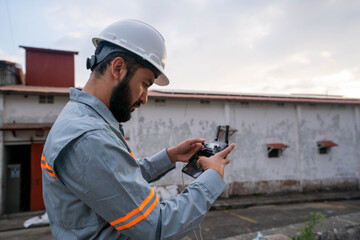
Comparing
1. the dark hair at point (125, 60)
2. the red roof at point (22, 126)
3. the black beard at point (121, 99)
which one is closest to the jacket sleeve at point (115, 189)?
the black beard at point (121, 99)

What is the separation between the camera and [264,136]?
10141mm

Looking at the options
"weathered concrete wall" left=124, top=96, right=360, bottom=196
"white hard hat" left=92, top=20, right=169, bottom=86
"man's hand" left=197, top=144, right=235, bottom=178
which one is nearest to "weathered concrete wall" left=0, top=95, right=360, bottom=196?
"weathered concrete wall" left=124, top=96, right=360, bottom=196

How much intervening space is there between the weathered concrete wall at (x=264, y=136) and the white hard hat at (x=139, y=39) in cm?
706

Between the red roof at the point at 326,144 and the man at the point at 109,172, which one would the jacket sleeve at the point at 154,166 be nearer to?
the man at the point at 109,172

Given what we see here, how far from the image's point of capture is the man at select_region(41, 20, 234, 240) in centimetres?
92

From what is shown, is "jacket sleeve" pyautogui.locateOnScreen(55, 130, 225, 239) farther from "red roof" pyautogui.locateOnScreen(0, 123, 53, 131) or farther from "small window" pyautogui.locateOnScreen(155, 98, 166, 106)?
"small window" pyautogui.locateOnScreen(155, 98, 166, 106)

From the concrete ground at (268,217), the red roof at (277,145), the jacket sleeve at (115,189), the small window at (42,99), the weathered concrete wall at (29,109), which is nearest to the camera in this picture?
the jacket sleeve at (115,189)

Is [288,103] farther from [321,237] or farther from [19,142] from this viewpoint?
[19,142]

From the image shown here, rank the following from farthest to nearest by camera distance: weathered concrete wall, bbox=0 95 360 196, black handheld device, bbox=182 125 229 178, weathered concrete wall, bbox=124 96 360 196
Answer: weathered concrete wall, bbox=124 96 360 196 < weathered concrete wall, bbox=0 95 360 196 < black handheld device, bbox=182 125 229 178

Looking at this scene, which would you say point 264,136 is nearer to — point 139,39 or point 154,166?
point 154,166

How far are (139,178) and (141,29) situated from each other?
→ 95 centimetres

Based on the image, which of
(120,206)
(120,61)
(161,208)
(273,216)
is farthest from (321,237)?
(273,216)

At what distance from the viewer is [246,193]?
9539 mm

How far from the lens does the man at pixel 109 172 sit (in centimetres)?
92
